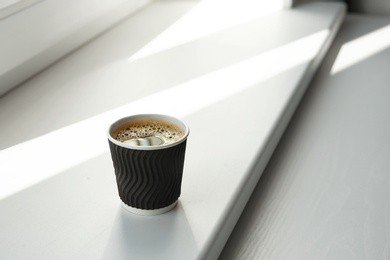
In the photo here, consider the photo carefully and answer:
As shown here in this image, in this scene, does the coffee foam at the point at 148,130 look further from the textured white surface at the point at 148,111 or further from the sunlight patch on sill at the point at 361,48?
the sunlight patch on sill at the point at 361,48

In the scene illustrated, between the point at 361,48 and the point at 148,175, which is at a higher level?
the point at 148,175

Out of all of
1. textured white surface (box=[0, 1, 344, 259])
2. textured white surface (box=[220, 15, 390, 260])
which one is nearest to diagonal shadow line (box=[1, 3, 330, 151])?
textured white surface (box=[0, 1, 344, 259])

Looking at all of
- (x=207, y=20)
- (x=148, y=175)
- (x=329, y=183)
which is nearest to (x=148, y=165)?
(x=148, y=175)

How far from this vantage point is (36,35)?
1.10m

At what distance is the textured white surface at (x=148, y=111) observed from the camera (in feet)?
2.16

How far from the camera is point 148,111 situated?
3.18 ft

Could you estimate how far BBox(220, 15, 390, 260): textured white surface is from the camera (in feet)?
2.38

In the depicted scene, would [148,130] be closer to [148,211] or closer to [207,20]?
[148,211]

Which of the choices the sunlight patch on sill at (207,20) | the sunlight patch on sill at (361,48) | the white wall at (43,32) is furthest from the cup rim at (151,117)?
the sunlight patch on sill at (361,48)

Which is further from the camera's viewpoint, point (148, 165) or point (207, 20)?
point (207, 20)

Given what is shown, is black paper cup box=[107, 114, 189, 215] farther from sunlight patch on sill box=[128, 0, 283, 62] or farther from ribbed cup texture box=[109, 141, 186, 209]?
sunlight patch on sill box=[128, 0, 283, 62]

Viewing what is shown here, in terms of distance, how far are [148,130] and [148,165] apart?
74mm

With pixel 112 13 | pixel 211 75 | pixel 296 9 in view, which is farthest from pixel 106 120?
pixel 296 9

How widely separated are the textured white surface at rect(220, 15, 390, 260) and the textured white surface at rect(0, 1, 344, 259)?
0.03 m
